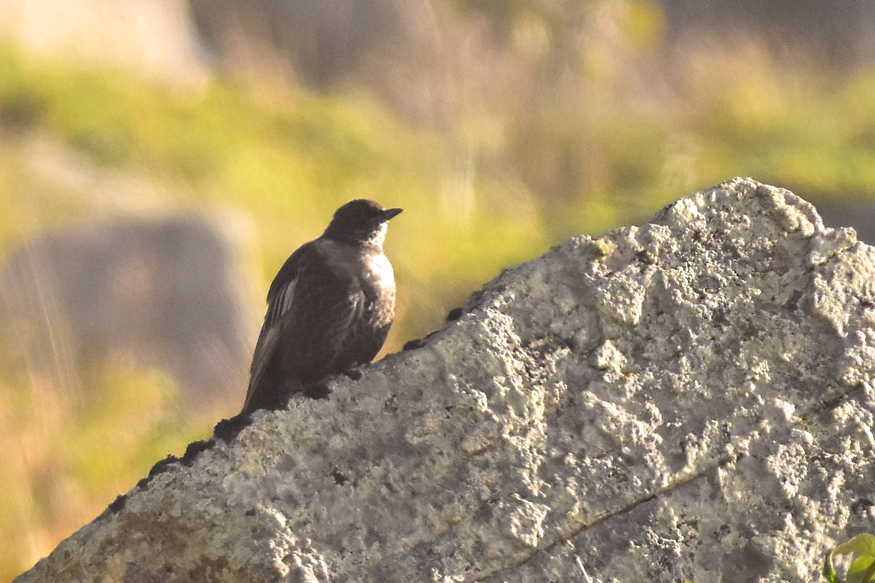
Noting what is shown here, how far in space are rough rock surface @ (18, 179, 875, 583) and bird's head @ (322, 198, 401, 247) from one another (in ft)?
5.29

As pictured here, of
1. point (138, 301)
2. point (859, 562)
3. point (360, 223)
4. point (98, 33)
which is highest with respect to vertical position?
point (98, 33)

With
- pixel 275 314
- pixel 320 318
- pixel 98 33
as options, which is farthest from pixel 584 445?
pixel 98 33

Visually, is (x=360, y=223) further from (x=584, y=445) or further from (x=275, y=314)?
(x=584, y=445)

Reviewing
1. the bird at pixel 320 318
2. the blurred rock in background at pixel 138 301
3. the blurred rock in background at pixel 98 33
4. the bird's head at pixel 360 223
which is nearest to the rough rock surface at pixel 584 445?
the bird at pixel 320 318

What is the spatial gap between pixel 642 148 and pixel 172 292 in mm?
7410

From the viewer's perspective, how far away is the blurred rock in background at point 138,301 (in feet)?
31.6

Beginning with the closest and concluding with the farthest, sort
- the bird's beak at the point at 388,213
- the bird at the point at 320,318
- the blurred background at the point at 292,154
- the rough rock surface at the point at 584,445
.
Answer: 1. the rough rock surface at the point at 584,445
2. the bird at the point at 320,318
3. the bird's beak at the point at 388,213
4. the blurred background at the point at 292,154

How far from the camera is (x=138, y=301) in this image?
9922 mm

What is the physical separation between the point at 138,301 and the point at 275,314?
5.45m

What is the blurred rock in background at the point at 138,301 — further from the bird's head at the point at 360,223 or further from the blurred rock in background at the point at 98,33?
the blurred rock in background at the point at 98,33

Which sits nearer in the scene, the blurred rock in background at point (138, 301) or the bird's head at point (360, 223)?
the bird's head at point (360, 223)

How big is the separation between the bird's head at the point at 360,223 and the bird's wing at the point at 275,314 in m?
0.22

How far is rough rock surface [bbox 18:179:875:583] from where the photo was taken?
3.04m

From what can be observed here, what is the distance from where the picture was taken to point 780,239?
349 cm
